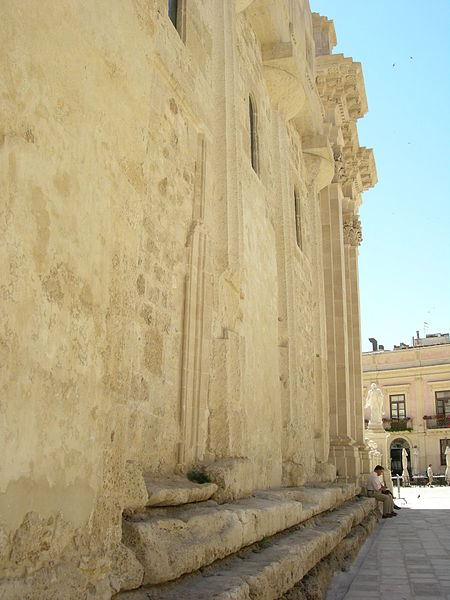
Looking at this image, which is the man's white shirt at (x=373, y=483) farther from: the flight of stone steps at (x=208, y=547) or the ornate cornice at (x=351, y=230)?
the flight of stone steps at (x=208, y=547)

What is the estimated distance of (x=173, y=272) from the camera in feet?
17.3

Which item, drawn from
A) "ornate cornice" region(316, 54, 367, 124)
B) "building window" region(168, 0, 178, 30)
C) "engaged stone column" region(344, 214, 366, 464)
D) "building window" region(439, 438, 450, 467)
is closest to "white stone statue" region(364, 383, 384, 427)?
"engaged stone column" region(344, 214, 366, 464)

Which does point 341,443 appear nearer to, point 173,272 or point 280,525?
point 280,525

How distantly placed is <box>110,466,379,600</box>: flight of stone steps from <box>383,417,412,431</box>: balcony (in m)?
42.2

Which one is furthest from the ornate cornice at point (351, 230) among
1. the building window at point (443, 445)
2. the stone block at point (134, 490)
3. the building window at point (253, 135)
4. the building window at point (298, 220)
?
the building window at point (443, 445)

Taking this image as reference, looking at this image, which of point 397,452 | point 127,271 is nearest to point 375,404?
point 397,452

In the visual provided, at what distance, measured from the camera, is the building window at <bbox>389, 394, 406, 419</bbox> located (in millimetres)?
47094

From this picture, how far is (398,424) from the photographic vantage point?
46.4 metres

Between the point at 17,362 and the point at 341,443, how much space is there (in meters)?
13.8

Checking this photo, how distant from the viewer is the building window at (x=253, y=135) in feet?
30.0

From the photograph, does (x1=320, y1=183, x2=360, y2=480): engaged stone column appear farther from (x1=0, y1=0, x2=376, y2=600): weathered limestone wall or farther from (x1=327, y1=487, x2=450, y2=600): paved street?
(x1=0, y1=0, x2=376, y2=600): weathered limestone wall

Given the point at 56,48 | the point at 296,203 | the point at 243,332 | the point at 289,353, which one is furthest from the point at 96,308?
the point at 296,203

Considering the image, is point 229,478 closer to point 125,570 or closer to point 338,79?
point 125,570

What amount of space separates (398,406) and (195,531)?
45.8 meters
